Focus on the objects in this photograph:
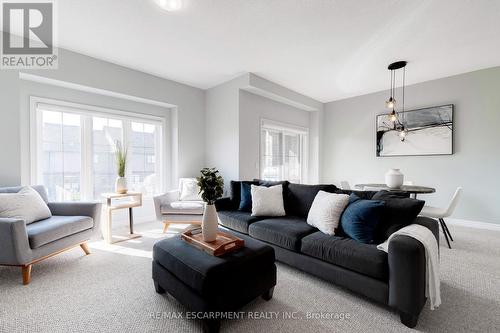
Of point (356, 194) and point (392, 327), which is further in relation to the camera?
point (356, 194)

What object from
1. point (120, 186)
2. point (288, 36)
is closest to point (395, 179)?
point (288, 36)

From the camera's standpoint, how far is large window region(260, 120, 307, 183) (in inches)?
192

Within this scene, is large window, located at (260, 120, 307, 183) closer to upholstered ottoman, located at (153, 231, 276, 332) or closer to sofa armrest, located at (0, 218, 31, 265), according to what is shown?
upholstered ottoman, located at (153, 231, 276, 332)

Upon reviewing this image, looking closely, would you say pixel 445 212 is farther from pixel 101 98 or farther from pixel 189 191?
pixel 101 98

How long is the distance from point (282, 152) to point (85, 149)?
153 inches

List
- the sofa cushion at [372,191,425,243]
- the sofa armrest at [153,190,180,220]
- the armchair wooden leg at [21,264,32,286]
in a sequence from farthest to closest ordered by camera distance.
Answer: the sofa armrest at [153,190,180,220] → the armchair wooden leg at [21,264,32,286] → the sofa cushion at [372,191,425,243]

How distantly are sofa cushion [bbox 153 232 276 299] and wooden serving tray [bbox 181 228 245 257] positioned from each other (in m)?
0.04

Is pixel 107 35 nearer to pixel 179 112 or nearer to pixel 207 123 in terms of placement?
pixel 179 112

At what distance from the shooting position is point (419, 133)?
434cm

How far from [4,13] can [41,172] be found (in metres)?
1.96

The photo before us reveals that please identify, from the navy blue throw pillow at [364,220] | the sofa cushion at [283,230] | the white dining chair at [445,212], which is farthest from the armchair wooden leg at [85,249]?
the white dining chair at [445,212]

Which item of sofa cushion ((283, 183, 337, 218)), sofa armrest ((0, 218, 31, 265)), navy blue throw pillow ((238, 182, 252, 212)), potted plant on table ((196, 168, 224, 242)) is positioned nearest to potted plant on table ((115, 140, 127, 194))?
sofa armrest ((0, 218, 31, 265))

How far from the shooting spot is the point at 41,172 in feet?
10.6

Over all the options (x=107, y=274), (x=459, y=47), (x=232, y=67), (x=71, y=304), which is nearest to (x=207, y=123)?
(x=232, y=67)
